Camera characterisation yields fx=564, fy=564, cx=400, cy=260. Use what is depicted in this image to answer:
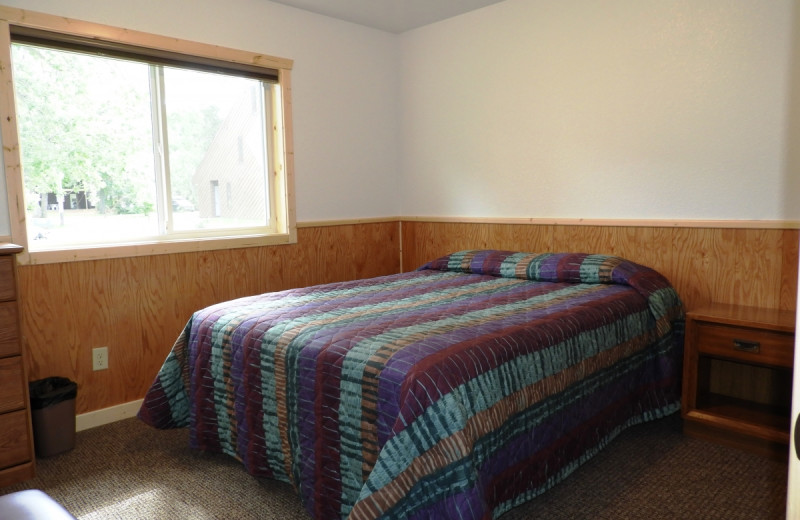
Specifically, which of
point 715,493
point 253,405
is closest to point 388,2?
point 253,405

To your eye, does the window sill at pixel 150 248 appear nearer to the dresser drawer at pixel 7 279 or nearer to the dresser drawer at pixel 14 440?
the dresser drawer at pixel 7 279

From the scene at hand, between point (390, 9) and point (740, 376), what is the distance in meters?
2.82

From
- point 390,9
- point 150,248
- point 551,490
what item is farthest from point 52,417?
point 390,9

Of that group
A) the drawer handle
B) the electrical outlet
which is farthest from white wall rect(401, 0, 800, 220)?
the electrical outlet

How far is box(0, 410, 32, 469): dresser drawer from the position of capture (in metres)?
2.12

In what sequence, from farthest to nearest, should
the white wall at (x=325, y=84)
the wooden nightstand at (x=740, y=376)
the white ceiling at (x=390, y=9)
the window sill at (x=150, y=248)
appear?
the white ceiling at (x=390, y=9) → the white wall at (x=325, y=84) → the window sill at (x=150, y=248) → the wooden nightstand at (x=740, y=376)

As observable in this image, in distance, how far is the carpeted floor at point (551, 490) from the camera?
1920 mm

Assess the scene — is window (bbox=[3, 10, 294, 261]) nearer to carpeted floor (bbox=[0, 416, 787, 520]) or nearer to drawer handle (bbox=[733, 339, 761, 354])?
carpeted floor (bbox=[0, 416, 787, 520])

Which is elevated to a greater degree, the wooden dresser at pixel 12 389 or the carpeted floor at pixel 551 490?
the wooden dresser at pixel 12 389

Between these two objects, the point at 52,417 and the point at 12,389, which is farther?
the point at 52,417

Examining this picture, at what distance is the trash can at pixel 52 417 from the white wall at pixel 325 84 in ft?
5.33

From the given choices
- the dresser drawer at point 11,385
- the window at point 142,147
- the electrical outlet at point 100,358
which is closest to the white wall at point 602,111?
the window at point 142,147

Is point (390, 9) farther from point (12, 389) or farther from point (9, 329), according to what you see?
point (12, 389)

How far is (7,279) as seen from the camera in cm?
211
